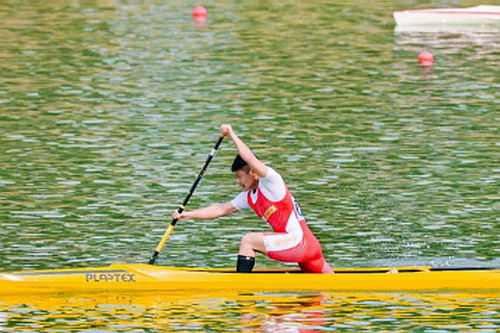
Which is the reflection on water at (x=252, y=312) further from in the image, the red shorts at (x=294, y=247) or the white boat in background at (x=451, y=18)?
the white boat in background at (x=451, y=18)

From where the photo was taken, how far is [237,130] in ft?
102

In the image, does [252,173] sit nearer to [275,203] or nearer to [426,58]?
[275,203]

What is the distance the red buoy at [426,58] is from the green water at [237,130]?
0.43m

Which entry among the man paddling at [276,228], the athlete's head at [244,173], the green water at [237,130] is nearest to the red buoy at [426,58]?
the green water at [237,130]

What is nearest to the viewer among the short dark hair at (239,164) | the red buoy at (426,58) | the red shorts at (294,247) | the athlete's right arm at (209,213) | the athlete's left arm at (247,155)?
the athlete's left arm at (247,155)

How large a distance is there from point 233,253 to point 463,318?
446 cm

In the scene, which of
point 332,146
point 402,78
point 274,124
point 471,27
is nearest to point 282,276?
point 332,146

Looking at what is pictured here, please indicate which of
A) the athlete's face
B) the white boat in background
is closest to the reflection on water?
the athlete's face

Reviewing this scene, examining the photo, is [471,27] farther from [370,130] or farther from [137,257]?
[137,257]

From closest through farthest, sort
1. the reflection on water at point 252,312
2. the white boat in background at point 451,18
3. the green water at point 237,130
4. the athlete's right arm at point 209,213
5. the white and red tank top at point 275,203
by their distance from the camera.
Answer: the reflection on water at point 252,312 → the white and red tank top at point 275,203 → the athlete's right arm at point 209,213 → the green water at point 237,130 → the white boat in background at point 451,18

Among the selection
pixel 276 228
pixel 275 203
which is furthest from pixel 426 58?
pixel 275 203

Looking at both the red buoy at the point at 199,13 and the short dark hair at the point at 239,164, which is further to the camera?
the red buoy at the point at 199,13

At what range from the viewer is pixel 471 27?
152ft

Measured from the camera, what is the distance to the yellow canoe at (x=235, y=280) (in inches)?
751
